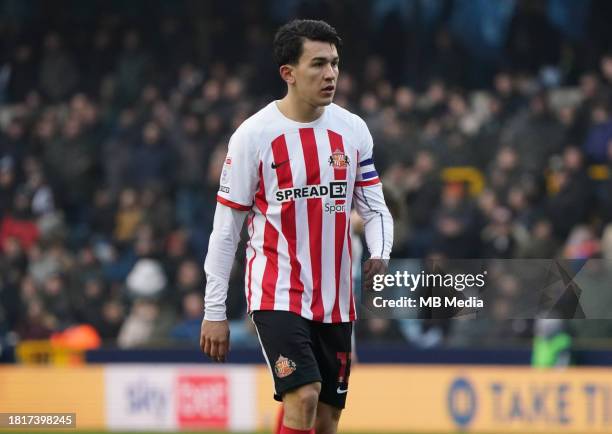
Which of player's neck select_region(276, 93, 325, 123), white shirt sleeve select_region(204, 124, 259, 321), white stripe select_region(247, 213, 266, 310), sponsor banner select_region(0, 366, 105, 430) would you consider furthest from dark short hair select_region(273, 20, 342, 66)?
sponsor banner select_region(0, 366, 105, 430)

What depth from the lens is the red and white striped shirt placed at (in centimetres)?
592

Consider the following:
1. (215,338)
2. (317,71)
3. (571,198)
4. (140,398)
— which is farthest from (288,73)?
(571,198)

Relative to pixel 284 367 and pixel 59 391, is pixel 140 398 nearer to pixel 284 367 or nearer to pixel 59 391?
pixel 59 391

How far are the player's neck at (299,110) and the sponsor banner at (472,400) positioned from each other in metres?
6.22

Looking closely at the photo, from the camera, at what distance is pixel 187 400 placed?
12.8 meters

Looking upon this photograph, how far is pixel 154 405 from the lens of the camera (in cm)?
1291

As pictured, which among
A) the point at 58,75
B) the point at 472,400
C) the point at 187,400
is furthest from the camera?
the point at 58,75

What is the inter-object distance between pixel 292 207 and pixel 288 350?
2.02ft

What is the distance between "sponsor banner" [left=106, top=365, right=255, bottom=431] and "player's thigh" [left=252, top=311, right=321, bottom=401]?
690 cm

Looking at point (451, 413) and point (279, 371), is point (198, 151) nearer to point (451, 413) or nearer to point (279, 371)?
point (451, 413)

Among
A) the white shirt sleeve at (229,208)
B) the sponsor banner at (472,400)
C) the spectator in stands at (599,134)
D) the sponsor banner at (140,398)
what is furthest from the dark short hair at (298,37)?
the spectator in stands at (599,134)

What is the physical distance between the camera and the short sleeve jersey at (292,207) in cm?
592

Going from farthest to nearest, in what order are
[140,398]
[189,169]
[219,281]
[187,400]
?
[189,169], [140,398], [187,400], [219,281]

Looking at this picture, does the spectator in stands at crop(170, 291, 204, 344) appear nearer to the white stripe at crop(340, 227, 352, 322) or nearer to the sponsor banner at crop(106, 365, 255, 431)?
the sponsor banner at crop(106, 365, 255, 431)
